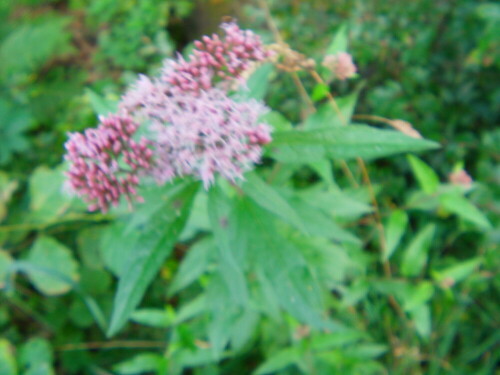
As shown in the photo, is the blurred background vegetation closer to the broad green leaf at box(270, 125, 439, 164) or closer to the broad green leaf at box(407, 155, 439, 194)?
the broad green leaf at box(407, 155, 439, 194)

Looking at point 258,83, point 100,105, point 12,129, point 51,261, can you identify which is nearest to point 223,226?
point 258,83

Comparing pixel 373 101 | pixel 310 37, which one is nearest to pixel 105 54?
pixel 310 37

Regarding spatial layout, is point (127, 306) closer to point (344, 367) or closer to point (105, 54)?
point (344, 367)

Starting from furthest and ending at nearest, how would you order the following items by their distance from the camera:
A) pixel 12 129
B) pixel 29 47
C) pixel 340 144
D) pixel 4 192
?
pixel 29 47
pixel 12 129
pixel 4 192
pixel 340 144

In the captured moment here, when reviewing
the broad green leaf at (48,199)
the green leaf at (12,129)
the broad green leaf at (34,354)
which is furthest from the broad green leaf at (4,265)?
the green leaf at (12,129)

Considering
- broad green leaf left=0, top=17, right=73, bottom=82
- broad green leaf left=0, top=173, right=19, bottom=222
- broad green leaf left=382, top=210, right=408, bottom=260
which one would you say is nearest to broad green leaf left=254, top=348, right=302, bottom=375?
broad green leaf left=382, top=210, right=408, bottom=260

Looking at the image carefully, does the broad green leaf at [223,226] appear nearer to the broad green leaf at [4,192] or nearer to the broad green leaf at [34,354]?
the broad green leaf at [34,354]

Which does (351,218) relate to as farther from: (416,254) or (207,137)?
(207,137)
